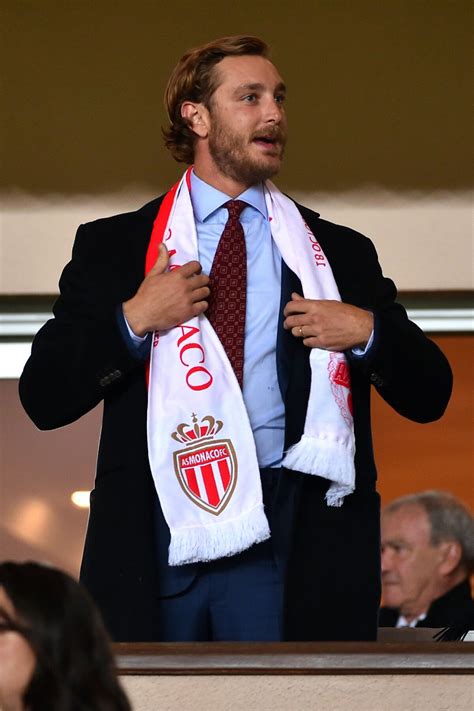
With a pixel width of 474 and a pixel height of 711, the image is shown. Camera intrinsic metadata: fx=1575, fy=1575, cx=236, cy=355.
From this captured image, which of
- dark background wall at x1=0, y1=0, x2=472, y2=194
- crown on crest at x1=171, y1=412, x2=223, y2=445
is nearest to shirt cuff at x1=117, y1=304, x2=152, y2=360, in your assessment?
crown on crest at x1=171, y1=412, x2=223, y2=445

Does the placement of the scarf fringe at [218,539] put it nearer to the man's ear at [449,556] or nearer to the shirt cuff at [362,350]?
the shirt cuff at [362,350]

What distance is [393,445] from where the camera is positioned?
523 cm

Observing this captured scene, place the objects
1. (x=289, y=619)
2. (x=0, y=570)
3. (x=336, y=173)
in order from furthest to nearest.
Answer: (x=336, y=173) < (x=289, y=619) < (x=0, y=570)

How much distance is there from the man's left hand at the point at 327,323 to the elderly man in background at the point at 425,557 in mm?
2233

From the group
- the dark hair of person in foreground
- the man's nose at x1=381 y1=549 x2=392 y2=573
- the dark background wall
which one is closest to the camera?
the dark hair of person in foreground

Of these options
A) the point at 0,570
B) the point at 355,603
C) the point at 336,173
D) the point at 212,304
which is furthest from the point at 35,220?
the point at 0,570

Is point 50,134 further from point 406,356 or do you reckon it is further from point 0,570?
point 0,570

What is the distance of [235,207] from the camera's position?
9.95 feet

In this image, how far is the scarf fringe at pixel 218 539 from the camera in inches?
106

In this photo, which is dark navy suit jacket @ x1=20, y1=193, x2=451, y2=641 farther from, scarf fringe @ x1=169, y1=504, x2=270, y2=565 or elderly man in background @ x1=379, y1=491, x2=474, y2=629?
elderly man in background @ x1=379, y1=491, x2=474, y2=629

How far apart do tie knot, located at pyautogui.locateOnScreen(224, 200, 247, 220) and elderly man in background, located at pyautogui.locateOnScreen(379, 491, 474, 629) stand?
219 centimetres

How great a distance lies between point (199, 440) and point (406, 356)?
40cm

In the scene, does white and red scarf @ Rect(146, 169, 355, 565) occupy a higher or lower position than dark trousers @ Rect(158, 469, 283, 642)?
higher

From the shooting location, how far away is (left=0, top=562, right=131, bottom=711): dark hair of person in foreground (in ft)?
5.85
